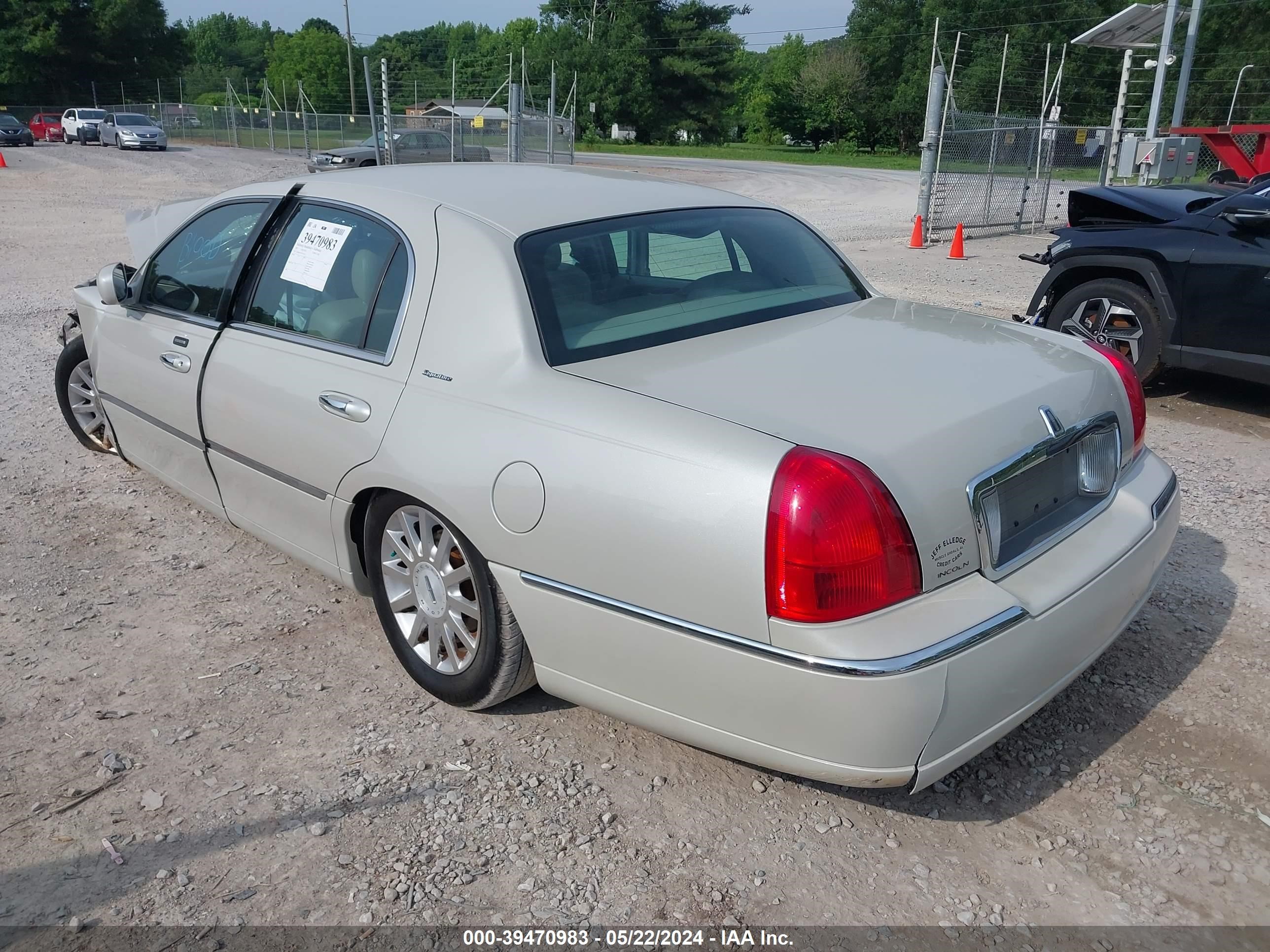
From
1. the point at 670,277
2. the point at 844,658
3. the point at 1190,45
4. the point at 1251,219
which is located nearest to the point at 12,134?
the point at 1190,45

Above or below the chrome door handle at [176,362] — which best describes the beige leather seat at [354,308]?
above

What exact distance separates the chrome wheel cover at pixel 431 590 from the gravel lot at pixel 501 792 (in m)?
0.22

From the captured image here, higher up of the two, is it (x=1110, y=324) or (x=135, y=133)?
(x=135, y=133)

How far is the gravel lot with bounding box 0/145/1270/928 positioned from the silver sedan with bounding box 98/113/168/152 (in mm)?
41026

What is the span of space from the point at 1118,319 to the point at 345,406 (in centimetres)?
559

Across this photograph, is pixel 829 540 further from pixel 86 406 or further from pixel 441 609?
pixel 86 406

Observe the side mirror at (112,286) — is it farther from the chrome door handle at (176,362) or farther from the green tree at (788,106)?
the green tree at (788,106)

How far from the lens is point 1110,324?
22.7 ft

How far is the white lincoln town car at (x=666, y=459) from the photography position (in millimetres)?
2352

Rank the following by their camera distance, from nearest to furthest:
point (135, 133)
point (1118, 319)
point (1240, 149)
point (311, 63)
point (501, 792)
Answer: point (501, 792) → point (1118, 319) → point (1240, 149) → point (135, 133) → point (311, 63)

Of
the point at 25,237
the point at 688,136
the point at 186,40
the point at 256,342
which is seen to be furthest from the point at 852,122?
the point at 256,342

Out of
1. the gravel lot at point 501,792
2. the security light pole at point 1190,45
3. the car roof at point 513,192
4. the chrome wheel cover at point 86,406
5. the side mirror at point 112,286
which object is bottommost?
the gravel lot at point 501,792

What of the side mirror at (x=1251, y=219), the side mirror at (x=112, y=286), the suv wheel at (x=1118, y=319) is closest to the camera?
the side mirror at (x=112, y=286)

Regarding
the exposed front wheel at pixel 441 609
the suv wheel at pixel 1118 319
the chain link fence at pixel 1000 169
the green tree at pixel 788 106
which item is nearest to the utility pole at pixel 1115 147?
the chain link fence at pixel 1000 169
